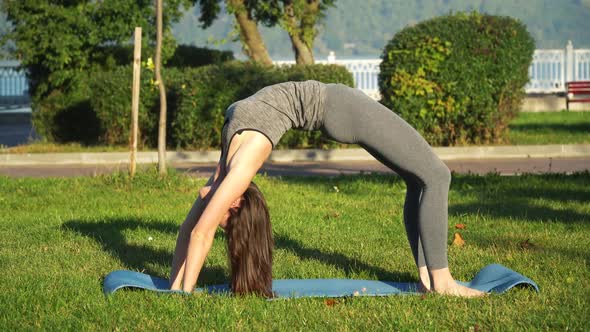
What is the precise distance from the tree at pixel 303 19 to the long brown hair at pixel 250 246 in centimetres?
1672

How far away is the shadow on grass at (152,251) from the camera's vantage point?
666 cm

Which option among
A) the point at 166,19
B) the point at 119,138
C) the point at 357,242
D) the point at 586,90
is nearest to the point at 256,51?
the point at 166,19

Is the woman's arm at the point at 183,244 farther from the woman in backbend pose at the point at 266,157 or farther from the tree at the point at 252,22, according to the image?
the tree at the point at 252,22

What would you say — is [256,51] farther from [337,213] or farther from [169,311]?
[169,311]

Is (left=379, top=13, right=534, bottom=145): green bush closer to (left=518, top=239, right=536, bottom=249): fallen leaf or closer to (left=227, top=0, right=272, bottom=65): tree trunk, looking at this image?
(left=227, top=0, right=272, bottom=65): tree trunk

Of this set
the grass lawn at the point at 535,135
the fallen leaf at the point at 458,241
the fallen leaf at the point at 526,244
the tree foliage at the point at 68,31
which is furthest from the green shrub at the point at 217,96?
the fallen leaf at the point at 526,244

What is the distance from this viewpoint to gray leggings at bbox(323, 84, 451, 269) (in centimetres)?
566

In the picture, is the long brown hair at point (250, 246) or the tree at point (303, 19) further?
the tree at point (303, 19)

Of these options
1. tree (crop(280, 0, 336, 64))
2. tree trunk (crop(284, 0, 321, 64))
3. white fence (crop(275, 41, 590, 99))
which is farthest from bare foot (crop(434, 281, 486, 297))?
white fence (crop(275, 41, 590, 99))

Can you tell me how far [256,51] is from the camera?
73.5 feet

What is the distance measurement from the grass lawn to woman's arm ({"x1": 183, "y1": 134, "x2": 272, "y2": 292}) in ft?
39.5

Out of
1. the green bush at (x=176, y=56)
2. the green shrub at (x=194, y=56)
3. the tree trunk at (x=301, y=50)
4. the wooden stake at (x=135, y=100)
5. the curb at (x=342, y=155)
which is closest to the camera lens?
the wooden stake at (x=135, y=100)

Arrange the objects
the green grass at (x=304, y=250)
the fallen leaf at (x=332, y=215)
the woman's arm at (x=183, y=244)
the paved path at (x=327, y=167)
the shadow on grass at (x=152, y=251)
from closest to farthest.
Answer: the green grass at (x=304, y=250), the woman's arm at (x=183, y=244), the shadow on grass at (x=152, y=251), the fallen leaf at (x=332, y=215), the paved path at (x=327, y=167)

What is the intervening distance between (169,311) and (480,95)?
40.3ft
